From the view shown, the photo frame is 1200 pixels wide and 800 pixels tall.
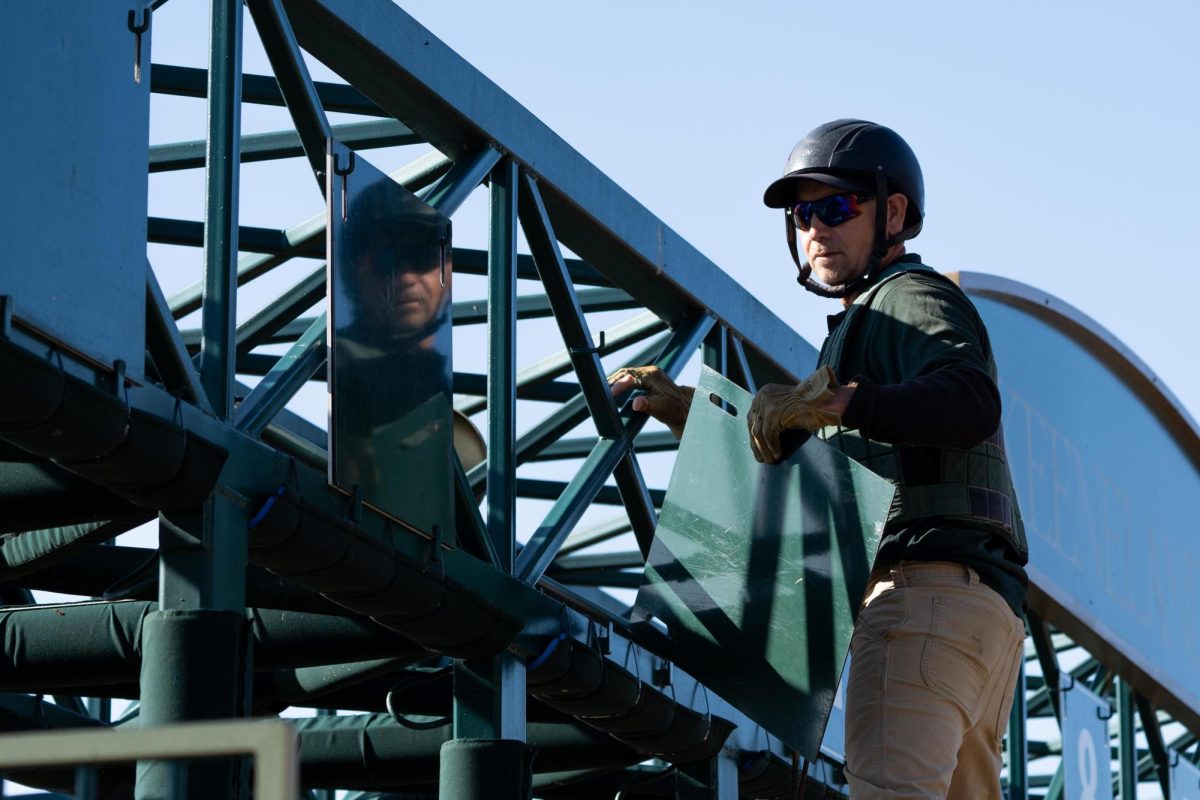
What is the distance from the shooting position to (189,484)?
725cm

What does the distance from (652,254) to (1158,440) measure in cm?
1125

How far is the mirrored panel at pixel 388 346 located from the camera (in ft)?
26.9

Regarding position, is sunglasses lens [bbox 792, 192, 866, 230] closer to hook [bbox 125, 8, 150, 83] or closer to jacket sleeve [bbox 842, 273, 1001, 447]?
jacket sleeve [bbox 842, 273, 1001, 447]

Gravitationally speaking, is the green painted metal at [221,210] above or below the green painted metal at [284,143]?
below

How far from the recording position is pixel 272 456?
790cm

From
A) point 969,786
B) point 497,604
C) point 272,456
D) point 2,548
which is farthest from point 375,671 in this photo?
point 969,786

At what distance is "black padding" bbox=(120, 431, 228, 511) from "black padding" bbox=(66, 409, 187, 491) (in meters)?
0.04

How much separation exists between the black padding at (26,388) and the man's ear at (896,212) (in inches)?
105

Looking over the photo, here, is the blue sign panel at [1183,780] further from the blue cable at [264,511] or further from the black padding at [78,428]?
the black padding at [78,428]

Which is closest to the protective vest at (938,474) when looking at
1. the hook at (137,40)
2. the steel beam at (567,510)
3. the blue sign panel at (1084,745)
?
the hook at (137,40)

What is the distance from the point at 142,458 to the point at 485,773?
2773 mm

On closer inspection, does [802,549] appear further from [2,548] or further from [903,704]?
[2,548]

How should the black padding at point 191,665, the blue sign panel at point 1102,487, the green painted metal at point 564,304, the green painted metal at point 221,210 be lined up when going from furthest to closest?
the blue sign panel at point 1102,487, the green painted metal at point 564,304, the green painted metal at point 221,210, the black padding at point 191,665

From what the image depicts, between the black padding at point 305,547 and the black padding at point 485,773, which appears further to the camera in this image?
the black padding at point 485,773
